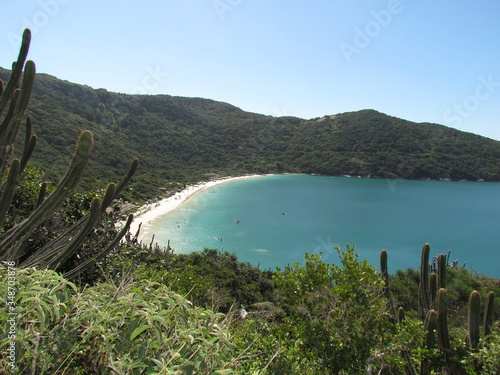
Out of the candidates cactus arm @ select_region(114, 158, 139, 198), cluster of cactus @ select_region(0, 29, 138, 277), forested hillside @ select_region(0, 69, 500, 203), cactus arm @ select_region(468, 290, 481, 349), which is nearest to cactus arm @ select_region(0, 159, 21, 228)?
cluster of cactus @ select_region(0, 29, 138, 277)

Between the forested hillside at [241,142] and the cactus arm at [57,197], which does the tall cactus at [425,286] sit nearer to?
the cactus arm at [57,197]

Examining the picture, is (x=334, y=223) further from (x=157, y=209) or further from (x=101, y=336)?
(x=101, y=336)

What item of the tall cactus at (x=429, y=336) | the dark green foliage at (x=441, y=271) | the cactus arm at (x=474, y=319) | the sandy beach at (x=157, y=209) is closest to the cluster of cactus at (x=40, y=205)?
the tall cactus at (x=429, y=336)

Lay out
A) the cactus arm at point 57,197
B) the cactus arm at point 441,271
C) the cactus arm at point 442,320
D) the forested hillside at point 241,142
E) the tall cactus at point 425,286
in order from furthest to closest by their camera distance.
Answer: the forested hillside at point 241,142, the tall cactus at point 425,286, the cactus arm at point 441,271, the cactus arm at point 442,320, the cactus arm at point 57,197

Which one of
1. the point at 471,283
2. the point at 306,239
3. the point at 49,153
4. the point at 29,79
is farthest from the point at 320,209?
the point at 29,79

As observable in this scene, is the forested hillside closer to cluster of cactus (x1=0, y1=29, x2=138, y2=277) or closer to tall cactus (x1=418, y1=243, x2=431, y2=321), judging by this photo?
cluster of cactus (x1=0, y1=29, x2=138, y2=277)

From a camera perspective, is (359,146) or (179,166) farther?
(359,146)

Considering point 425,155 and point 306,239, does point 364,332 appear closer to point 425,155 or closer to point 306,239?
point 306,239
